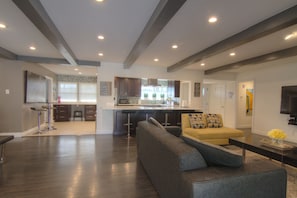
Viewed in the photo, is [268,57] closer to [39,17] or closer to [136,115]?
[136,115]

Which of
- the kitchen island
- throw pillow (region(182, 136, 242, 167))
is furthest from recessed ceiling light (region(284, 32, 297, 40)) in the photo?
the kitchen island

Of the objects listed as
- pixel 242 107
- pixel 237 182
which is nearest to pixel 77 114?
pixel 242 107

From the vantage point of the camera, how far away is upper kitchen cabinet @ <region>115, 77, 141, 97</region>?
746cm

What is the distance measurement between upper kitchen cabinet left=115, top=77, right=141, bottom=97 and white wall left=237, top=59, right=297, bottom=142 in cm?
488

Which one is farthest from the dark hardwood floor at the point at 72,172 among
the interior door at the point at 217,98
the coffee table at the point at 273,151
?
the interior door at the point at 217,98

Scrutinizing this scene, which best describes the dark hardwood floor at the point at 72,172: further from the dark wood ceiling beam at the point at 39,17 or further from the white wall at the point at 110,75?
the dark wood ceiling beam at the point at 39,17

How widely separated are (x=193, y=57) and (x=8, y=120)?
5.96 m

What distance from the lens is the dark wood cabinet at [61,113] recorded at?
26.8ft

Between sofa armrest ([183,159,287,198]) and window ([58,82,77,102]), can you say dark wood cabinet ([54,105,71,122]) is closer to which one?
window ([58,82,77,102])

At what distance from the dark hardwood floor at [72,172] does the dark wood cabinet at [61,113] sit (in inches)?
155

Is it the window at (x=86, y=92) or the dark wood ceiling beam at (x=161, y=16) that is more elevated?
the dark wood ceiling beam at (x=161, y=16)

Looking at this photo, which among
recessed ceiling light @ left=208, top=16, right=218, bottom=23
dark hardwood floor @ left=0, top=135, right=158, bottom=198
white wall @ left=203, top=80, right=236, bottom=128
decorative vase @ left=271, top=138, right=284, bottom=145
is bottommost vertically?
dark hardwood floor @ left=0, top=135, right=158, bottom=198

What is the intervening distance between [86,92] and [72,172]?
7196 millimetres

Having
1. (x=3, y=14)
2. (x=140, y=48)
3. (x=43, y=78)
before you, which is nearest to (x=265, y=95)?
(x=140, y=48)
